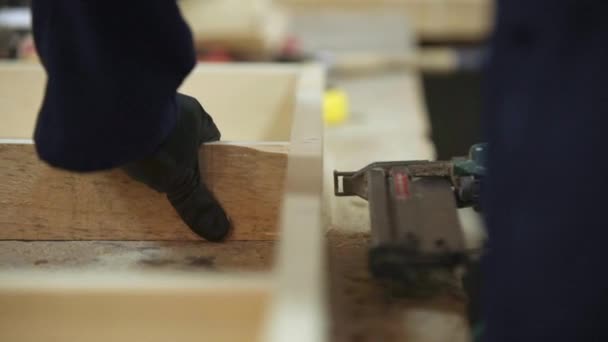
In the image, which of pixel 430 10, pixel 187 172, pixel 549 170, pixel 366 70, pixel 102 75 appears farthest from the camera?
pixel 430 10

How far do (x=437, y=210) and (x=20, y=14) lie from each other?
4.56ft

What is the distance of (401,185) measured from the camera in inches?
28.6

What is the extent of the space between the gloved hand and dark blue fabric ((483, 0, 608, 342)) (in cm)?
38

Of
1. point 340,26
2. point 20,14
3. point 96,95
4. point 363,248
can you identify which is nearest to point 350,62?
point 340,26

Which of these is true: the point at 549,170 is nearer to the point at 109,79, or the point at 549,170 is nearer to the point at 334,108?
the point at 109,79

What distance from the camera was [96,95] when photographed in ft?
2.19

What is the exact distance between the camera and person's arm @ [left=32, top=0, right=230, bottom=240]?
2.15 ft

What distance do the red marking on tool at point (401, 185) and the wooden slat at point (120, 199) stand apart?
0.48 feet

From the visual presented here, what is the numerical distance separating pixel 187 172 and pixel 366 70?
107cm

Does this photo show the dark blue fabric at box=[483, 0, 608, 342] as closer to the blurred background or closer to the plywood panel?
the blurred background

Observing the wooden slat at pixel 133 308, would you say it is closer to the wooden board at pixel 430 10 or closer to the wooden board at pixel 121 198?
the wooden board at pixel 121 198

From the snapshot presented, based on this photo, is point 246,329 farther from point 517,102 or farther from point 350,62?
point 350,62

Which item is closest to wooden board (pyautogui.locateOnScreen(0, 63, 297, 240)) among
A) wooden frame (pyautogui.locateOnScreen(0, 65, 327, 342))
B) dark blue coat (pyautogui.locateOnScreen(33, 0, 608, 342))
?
wooden frame (pyautogui.locateOnScreen(0, 65, 327, 342))

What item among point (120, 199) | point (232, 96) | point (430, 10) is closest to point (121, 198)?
point (120, 199)
